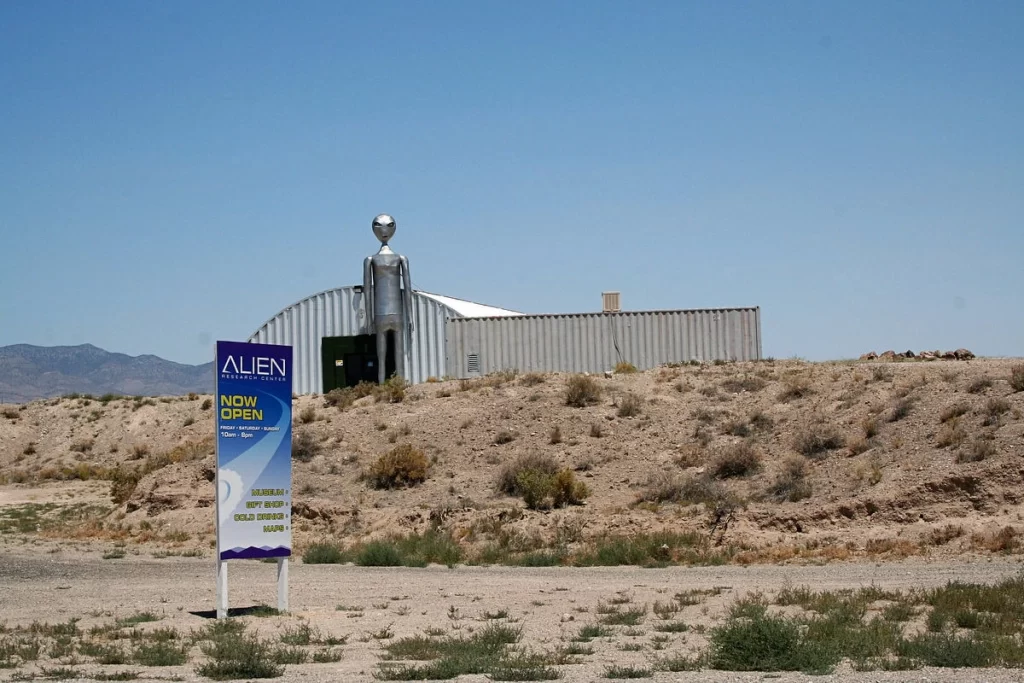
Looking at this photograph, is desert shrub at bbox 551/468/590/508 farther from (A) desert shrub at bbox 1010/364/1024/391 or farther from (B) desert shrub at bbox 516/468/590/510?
(A) desert shrub at bbox 1010/364/1024/391

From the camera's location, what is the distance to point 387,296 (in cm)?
4681

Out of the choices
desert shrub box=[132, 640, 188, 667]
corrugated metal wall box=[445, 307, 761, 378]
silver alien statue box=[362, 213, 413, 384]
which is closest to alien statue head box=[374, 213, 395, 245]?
silver alien statue box=[362, 213, 413, 384]

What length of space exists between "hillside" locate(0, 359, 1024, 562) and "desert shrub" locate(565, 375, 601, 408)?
10.8 inches

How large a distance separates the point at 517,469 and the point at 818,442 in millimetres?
8067

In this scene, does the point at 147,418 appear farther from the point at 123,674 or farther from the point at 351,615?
the point at 123,674

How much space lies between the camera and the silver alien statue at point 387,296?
46.8 meters

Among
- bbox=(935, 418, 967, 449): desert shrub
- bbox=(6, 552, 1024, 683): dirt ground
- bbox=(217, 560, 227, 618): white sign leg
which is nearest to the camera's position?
bbox=(6, 552, 1024, 683): dirt ground

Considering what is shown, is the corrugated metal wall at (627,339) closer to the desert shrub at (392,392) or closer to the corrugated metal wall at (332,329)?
the corrugated metal wall at (332,329)

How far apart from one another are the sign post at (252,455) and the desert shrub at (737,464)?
53.2 ft

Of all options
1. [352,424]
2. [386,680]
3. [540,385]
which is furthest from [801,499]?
[386,680]

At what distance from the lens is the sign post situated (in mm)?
18062

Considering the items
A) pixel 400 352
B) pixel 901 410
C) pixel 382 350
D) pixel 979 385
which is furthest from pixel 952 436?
pixel 382 350

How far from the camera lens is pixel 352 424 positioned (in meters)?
40.3

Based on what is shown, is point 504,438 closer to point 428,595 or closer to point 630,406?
point 630,406
